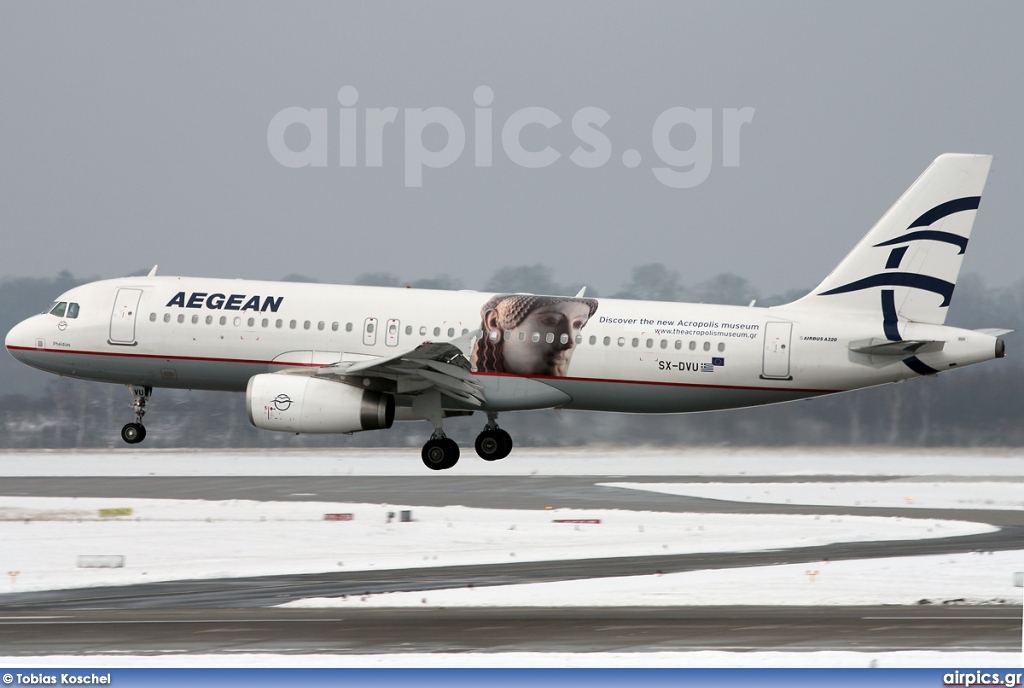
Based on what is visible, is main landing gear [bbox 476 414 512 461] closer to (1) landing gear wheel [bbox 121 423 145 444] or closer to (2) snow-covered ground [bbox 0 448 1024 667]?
(2) snow-covered ground [bbox 0 448 1024 667]

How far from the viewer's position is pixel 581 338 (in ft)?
121

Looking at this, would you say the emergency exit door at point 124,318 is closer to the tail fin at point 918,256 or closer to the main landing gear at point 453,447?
the main landing gear at point 453,447

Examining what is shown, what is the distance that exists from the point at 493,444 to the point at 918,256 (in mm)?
13035

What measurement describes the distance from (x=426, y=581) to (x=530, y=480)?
90.6 feet

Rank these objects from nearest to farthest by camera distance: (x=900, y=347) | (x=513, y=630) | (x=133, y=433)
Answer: (x=513, y=630) < (x=900, y=347) < (x=133, y=433)

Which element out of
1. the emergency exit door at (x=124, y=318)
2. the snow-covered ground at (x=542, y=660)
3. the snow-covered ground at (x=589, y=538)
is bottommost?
the snow-covered ground at (x=542, y=660)

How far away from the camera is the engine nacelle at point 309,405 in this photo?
35.0m

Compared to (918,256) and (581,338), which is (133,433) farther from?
(918,256)

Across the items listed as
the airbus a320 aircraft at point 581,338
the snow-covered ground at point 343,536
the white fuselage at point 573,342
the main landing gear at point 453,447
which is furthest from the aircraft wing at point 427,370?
the snow-covered ground at point 343,536

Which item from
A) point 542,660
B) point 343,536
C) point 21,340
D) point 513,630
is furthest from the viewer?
point 343,536

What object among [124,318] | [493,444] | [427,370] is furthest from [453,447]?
[124,318]

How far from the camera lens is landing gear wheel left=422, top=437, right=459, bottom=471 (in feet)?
123

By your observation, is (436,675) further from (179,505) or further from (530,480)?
(530,480)

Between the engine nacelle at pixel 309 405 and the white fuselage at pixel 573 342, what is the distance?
1.52 meters
